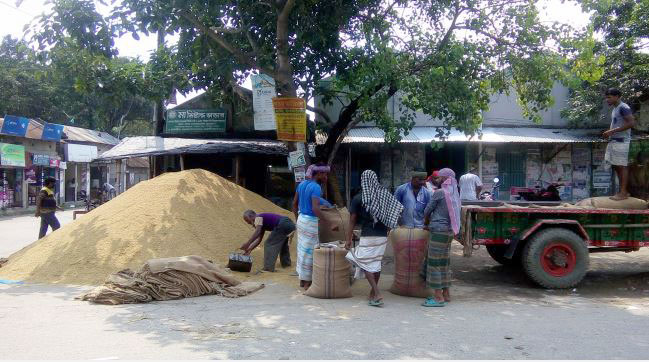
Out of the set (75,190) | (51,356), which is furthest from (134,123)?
(51,356)

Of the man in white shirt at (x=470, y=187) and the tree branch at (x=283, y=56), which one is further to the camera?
the man in white shirt at (x=470, y=187)

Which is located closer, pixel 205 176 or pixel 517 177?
pixel 205 176

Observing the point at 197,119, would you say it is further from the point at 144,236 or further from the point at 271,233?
the point at 271,233

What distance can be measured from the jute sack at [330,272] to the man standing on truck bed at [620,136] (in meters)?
4.07

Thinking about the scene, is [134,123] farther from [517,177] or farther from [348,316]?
[348,316]

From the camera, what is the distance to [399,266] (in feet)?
21.2

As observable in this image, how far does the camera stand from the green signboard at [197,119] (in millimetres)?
16078

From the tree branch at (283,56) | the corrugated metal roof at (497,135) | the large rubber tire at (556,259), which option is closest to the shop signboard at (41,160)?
the corrugated metal roof at (497,135)

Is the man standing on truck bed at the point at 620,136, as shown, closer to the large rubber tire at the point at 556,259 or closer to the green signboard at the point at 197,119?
the large rubber tire at the point at 556,259

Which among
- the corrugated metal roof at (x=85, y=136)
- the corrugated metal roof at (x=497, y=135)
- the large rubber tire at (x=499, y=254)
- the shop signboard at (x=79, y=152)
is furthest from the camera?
the corrugated metal roof at (x=85, y=136)

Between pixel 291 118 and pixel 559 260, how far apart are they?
4.75 metres

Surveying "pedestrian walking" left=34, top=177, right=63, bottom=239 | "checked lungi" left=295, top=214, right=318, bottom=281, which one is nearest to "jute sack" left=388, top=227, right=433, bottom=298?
"checked lungi" left=295, top=214, right=318, bottom=281

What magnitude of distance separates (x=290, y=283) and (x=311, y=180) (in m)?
1.52

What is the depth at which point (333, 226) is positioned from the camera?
6.97m
